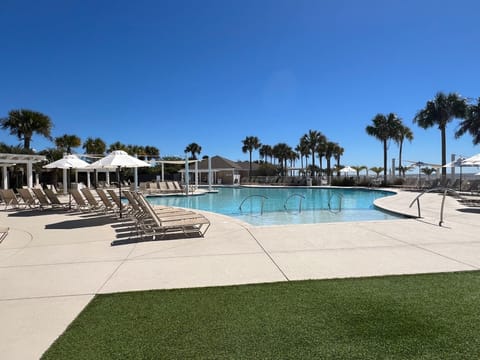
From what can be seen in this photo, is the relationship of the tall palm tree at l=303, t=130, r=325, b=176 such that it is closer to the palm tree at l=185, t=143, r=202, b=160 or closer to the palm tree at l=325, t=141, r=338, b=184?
the palm tree at l=325, t=141, r=338, b=184

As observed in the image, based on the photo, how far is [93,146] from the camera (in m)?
41.1

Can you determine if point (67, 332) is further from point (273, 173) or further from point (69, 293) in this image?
point (273, 173)

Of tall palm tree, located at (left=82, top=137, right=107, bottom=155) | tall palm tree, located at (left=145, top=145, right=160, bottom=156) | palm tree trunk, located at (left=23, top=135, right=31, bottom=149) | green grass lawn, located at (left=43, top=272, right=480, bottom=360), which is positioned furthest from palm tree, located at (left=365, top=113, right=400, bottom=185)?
tall palm tree, located at (left=145, top=145, right=160, bottom=156)

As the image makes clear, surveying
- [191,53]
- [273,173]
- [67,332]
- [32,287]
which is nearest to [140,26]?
[191,53]

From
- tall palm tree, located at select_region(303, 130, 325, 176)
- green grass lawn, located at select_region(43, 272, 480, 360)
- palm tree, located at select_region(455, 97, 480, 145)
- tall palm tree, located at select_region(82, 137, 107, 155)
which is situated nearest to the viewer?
green grass lawn, located at select_region(43, 272, 480, 360)

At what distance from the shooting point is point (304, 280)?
13.0ft

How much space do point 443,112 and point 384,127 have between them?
219 inches

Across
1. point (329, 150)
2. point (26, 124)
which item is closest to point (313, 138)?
point (329, 150)

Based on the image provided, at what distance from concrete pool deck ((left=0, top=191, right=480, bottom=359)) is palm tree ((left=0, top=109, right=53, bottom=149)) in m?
23.2

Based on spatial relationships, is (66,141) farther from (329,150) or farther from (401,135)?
(401,135)

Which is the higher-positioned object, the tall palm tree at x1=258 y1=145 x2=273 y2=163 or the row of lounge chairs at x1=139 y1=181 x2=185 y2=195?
the tall palm tree at x1=258 y1=145 x2=273 y2=163

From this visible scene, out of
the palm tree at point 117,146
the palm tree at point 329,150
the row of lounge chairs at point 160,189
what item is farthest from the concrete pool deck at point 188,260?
the palm tree at point 117,146

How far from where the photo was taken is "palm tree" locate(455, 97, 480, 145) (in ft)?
95.3

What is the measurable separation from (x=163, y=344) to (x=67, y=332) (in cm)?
93
